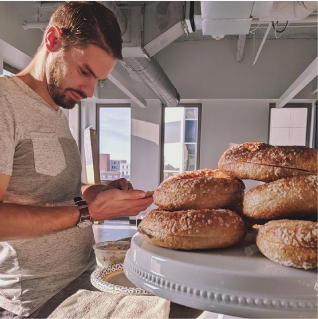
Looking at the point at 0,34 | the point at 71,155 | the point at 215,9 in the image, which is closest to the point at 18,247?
the point at 71,155

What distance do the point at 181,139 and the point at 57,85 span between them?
18.5ft

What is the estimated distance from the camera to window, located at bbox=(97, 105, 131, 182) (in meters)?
7.20

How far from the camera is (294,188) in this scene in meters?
0.59

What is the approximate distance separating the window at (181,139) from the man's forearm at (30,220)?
570 cm

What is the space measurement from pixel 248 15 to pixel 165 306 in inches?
75.5

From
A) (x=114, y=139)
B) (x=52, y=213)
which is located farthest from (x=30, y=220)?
(x=114, y=139)

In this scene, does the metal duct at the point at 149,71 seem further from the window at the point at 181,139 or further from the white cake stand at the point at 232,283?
the white cake stand at the point at 232,283

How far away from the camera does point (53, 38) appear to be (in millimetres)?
1228

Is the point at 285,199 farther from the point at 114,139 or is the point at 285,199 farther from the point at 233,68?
the point at 114,139

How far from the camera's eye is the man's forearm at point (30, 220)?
3.31 ft

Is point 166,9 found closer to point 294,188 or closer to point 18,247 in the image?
point 18,247

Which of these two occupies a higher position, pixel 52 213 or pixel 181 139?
pixel 181 139

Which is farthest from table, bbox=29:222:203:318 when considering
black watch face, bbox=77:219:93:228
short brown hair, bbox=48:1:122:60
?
short brown hair, bbox=48:1:122:60

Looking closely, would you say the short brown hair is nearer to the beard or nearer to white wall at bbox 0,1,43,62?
the beard
